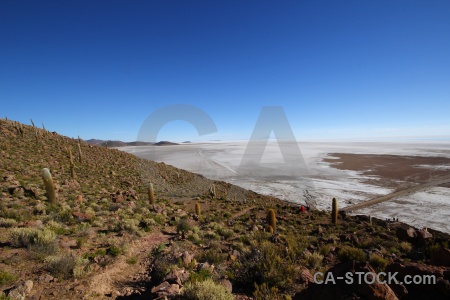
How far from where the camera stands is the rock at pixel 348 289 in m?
3.42

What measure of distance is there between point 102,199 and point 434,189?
31120 mm

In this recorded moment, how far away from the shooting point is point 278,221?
14516 mm

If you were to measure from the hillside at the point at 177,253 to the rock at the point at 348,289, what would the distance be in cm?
2

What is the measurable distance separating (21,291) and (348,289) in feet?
19.1

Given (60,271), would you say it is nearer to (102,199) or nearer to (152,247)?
(152,247)

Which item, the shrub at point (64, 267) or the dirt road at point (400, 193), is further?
the dirt road at point (400, 193)

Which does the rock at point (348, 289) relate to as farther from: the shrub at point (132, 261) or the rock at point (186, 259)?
the shrub at point (132, 261)

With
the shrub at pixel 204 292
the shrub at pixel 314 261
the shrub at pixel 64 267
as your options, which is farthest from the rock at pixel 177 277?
the shrub at pixel 314 261

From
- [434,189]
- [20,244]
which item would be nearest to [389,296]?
[20,244]

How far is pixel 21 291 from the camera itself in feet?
13.3

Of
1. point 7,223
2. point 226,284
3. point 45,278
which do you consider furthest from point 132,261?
point 7,223

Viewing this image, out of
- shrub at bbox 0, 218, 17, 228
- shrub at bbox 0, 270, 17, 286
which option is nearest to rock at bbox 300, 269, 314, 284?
shrub at bbox 0, 270, 17, 286

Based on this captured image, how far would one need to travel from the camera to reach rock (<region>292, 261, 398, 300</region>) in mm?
3418

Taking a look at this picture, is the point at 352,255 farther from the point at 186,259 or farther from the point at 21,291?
the point at 21,291
